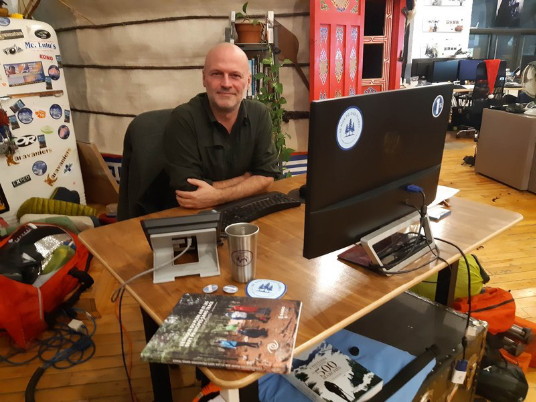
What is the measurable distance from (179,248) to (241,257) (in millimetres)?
→ 196

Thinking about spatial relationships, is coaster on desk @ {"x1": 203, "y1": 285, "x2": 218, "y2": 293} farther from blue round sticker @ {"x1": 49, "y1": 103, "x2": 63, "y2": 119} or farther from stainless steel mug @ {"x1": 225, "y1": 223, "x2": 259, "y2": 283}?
blue round sticker @ {"x1": 49, "y1": 103, "x2": 63, "y2": 119}

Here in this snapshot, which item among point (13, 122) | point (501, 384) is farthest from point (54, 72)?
point (501, 384)

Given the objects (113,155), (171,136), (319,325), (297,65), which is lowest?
(113,155)

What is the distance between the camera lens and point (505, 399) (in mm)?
1578

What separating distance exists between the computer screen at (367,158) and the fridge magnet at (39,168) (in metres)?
2.91

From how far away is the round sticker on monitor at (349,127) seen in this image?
874 millimetres

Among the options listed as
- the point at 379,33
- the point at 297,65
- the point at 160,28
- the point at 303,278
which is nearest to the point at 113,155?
the point at 160,28

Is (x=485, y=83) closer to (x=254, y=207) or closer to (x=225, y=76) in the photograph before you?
(x=225, y=76)

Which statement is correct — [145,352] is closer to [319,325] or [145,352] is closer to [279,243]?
[319,325]

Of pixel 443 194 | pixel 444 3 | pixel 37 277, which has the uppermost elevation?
pixel 444 3

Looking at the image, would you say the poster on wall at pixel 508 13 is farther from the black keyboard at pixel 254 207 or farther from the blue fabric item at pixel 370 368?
the blue fabric item at pixel 370 368

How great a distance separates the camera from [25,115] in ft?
10.1

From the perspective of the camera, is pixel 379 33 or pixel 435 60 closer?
pixel 379 33

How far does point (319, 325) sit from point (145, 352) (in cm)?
34
